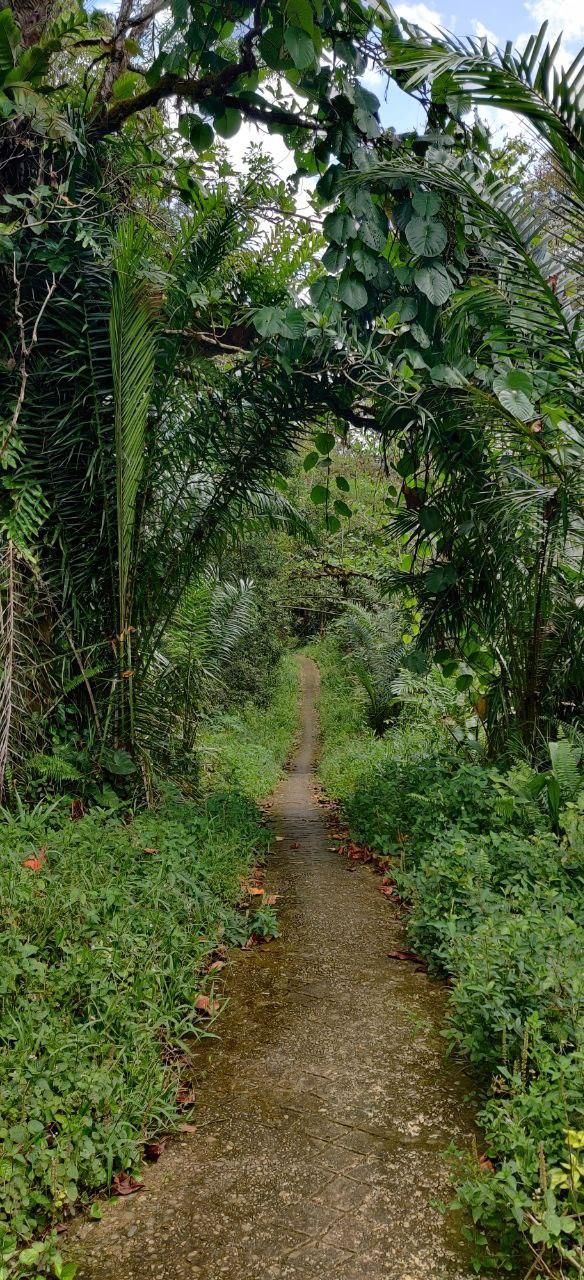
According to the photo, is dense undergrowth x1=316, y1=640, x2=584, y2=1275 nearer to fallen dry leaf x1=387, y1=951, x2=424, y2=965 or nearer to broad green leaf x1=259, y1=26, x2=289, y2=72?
fallen dry leaf x1=387, y1=951, x2=424, y2=965

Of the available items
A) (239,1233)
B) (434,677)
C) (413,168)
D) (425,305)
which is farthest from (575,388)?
(434,677)

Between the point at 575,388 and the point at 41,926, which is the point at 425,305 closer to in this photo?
the point at 575,388

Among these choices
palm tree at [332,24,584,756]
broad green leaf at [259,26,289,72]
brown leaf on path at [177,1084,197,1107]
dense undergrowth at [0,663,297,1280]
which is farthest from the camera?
broad green leaf at [259,26,289,72]

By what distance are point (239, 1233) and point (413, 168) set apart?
3859mm

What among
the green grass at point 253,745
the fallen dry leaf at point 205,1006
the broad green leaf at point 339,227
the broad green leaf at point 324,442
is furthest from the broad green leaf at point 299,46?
the green grass at point 253,745

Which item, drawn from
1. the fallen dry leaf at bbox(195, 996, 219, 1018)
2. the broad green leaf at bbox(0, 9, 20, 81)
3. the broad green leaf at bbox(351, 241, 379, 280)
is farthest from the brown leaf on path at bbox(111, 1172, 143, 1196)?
the broad green leaf at bbox(0, 9, 20, 81)

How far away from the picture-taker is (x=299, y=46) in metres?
3.15

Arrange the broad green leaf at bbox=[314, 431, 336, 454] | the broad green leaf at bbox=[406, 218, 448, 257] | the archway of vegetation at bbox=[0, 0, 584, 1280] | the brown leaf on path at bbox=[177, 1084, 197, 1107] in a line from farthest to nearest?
the broad green leaf at bbox=[314, 431, 336, 454], the broad green leaf at bbox=[406, 218, 448, 257], the archway of vegetation at bbox=[0, 0, 584, 1280], the brown leaf on path at bbox=[177, 1084, 197, 1107]

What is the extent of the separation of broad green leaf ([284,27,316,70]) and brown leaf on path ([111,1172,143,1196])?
397cm

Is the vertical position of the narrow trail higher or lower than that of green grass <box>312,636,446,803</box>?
lower

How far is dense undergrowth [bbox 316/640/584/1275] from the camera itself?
5.75 feet

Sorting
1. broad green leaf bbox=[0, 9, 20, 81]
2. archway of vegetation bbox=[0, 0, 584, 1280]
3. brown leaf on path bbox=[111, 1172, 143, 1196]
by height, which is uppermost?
broad green leaf bbox=[0, 9, 20, 81]

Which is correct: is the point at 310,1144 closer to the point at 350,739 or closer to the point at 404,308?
the point at 404,308

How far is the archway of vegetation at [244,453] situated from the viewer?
2.74 m
